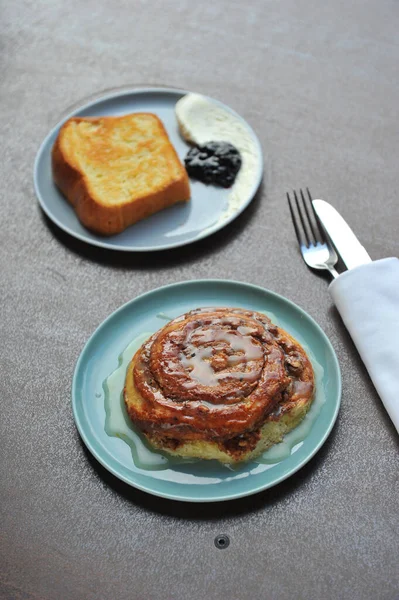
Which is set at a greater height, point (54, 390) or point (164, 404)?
point (164, 404)

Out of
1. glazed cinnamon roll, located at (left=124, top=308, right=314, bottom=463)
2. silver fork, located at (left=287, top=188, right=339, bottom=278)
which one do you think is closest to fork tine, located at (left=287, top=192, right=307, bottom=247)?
silver fork, located at (left=287, top=188, right=339, bottom=278)

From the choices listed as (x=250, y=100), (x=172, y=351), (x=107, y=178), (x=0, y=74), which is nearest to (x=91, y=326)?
(x=172, y=351)

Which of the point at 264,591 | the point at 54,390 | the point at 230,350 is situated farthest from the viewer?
the point at 54,390

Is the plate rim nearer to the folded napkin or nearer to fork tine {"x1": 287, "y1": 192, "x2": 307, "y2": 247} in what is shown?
fork tine {"x1": 287, "y1": 192, "x2": 307, "y2": 247}

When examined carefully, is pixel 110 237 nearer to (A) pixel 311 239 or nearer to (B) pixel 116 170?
(B) pixel 116 170

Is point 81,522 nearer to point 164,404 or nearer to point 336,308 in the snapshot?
point 164,404

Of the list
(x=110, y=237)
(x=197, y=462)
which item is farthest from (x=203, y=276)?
(x=197, y=462)
